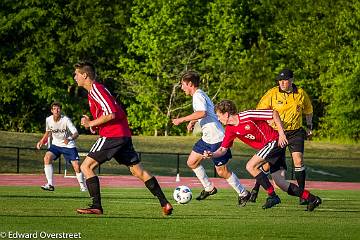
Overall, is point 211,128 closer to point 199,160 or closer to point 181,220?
point 199,160

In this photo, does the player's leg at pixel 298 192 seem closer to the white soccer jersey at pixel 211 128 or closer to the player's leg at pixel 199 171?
the white soccer jersey at pixel 211 128

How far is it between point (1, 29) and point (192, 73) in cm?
5135

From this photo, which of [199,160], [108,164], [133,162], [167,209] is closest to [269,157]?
[199,160]

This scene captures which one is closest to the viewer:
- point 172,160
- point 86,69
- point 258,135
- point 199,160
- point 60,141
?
point 86,69

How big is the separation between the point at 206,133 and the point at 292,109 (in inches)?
61.6

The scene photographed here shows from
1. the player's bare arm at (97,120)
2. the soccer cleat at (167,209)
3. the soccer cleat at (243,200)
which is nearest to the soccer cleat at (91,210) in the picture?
the soccer cleat at (167,209)

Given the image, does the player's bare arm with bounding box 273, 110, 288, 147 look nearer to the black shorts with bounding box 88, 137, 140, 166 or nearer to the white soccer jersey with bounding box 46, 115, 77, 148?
the black shorts with bounding box 88, 137, 140, 166

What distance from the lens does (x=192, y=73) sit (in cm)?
2012

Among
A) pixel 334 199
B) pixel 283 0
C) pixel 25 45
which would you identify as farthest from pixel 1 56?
pixel 334 199

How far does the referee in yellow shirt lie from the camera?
2008 centimetres

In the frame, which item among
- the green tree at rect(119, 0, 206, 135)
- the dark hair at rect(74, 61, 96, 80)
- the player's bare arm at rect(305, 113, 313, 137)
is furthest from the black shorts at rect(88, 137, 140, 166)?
the green tree at rect(119, 0, 206, 135)

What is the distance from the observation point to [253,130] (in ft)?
62.6

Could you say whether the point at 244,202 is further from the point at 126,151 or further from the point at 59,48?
the point at 59,48

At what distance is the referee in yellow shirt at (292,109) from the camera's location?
20.1m
